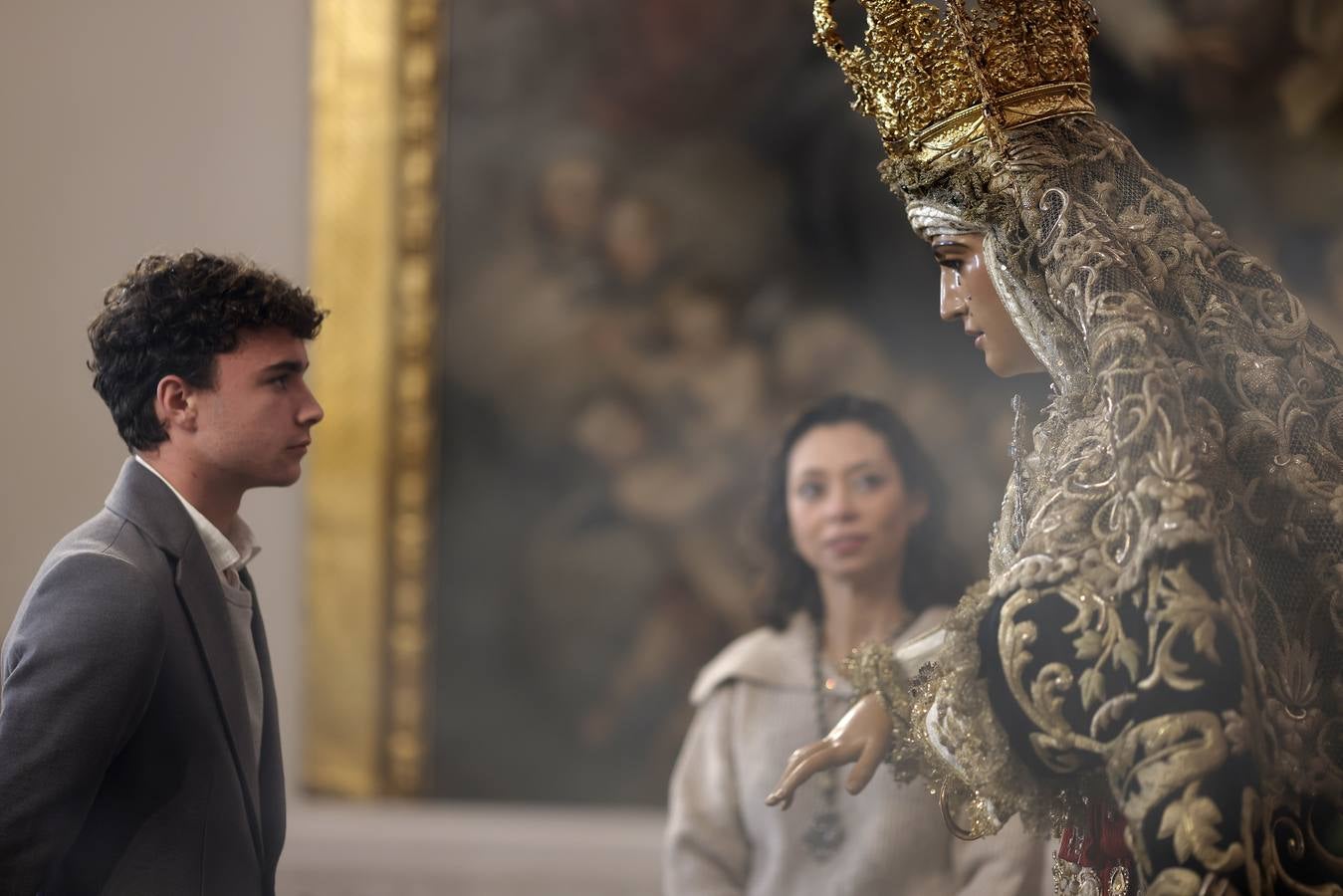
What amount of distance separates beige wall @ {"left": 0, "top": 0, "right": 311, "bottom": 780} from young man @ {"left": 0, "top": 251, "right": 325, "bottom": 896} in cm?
340

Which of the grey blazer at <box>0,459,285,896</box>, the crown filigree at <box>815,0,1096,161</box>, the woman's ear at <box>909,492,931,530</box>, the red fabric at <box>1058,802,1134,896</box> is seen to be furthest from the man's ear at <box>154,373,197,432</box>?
the woman's ear at <box>909,492,931,530</box>

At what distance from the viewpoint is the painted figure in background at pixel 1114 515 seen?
5.94ft

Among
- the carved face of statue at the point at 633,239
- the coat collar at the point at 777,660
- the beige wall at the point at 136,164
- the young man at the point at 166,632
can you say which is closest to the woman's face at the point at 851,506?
the coat collar at the point at 777,660

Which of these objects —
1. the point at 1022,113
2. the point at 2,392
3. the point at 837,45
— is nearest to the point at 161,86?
the point at 2,392

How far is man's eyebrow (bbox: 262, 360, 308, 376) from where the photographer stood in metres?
2.38

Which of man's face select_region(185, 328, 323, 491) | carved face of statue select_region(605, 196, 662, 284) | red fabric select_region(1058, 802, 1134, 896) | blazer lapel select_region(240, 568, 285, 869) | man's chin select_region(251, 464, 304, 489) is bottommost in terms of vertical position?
red fabric select_region(1058, 802, 1134, 896)

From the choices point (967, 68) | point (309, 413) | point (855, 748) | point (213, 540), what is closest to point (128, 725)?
point (213, 540)

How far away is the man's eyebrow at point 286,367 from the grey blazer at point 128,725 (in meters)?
0.28

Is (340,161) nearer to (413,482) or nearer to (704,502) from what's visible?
(413,482)

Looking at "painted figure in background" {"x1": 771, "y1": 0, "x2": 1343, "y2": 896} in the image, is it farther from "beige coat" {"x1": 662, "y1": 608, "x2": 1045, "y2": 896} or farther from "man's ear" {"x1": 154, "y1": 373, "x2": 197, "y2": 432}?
"man's ear" {"x1": 154, "y1": 373, "x2": 197, "y2": 432}

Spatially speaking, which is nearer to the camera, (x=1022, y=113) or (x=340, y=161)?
(x=1022, y=113)

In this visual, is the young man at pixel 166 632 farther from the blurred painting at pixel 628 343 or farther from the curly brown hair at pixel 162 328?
the blurred painting at pixel 628 343

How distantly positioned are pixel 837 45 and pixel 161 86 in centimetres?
405

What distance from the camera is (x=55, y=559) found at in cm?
212
